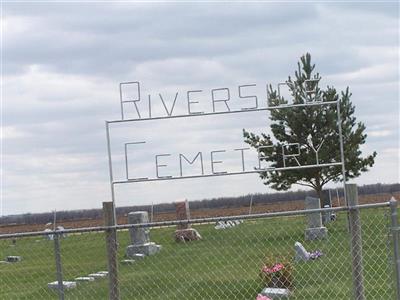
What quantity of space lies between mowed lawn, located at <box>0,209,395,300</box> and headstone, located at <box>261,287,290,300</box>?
0.23 meters

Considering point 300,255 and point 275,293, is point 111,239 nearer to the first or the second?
point 275,293

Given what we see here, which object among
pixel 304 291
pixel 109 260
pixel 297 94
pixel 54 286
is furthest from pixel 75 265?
pixel 297 94

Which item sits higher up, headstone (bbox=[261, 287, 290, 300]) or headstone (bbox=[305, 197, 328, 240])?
headstone (bbox=[305, 197, 328, 240])

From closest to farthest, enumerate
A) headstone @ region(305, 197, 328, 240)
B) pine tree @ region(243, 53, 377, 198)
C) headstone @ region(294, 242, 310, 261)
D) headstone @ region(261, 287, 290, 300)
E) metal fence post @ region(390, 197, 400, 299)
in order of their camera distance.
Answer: metal fence post @ region(390, 197, 400, 299)
headstone @ region(261, 287, 290, 300)
headstone @ region(294, 242, 310, 261)
headstone @ region(305, 197, 328, 240)
pine tree @ region(243, 53, 377, 198)

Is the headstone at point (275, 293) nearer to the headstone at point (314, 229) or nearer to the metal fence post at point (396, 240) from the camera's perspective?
the metal fence post at point (396, 240)

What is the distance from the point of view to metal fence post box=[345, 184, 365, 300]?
25.6ft

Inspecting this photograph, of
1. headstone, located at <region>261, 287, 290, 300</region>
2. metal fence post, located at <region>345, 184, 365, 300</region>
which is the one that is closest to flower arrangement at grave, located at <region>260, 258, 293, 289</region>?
headstone, located at <region>261, 287, 290, 300</region>

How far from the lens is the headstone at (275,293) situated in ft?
34.4

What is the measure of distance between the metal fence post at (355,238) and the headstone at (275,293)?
103 inches

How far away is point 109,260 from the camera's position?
7766mm

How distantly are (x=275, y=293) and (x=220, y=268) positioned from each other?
4.23 m

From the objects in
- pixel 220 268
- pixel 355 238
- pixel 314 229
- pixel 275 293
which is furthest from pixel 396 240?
pixel 314 229

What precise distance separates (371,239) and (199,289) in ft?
19.4

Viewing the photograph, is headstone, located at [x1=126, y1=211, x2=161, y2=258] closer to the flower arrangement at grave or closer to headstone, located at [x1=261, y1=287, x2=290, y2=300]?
the flower arrangement at grave
